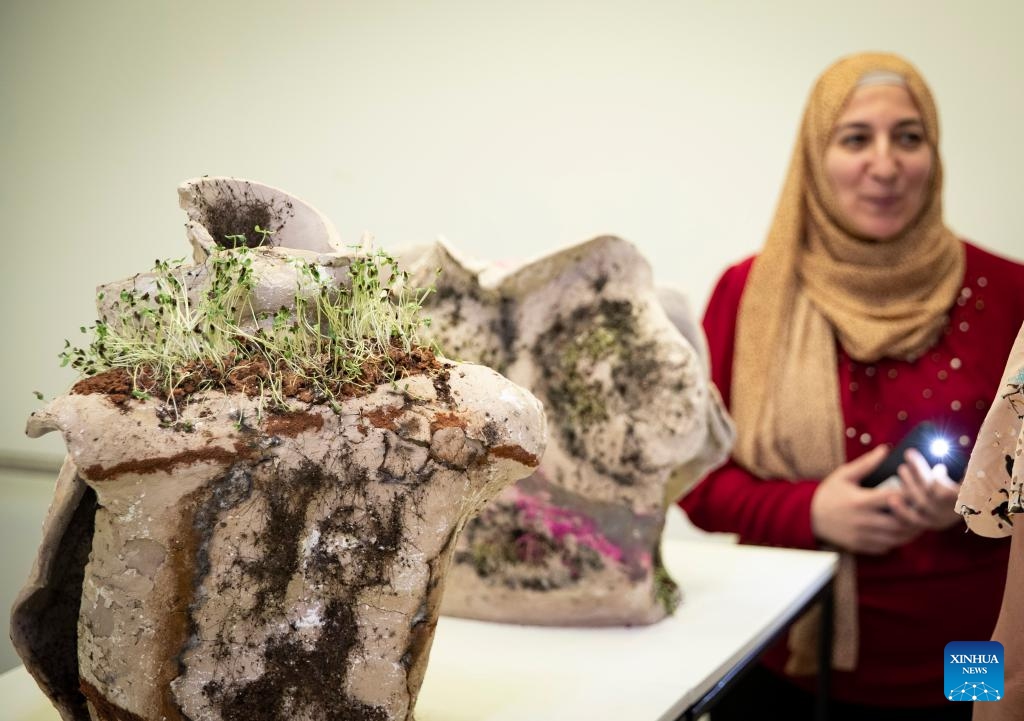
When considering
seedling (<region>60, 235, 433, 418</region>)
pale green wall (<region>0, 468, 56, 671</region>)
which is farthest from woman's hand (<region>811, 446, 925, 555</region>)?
pale green wall (<region>0, 468, 56, 671</region>)

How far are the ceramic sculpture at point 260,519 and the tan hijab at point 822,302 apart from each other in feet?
3.45

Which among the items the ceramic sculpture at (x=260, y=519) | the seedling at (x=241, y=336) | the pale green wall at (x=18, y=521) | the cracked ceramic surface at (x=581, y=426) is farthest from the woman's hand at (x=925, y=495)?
the pale green wall at (x=18, y=521)

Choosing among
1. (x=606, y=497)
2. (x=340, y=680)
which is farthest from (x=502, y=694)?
(x=606, y=497)

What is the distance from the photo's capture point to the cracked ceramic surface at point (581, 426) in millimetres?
1724

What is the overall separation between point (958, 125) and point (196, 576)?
6.25ft

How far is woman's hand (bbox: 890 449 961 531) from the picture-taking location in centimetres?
184

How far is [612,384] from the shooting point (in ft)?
5.70

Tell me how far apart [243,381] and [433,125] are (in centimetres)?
66

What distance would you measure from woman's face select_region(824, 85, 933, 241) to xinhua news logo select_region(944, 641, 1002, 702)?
3.57 ft

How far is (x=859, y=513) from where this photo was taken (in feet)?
6.56

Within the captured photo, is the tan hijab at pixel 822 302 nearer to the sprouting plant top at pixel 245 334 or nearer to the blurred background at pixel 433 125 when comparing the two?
the blurred background at pixel 433 125

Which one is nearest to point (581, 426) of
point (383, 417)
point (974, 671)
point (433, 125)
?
point (433, 125)

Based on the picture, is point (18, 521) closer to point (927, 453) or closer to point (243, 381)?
point (243, 381)

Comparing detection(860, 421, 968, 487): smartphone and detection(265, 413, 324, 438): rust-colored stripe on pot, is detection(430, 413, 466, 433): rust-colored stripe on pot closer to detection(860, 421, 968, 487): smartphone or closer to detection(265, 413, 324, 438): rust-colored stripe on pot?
detection(265, 413, 324, 438): rust-colored stripe on pot
